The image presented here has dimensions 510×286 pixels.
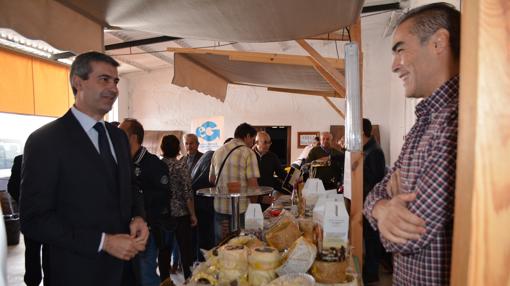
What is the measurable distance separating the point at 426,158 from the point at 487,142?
1.69ft

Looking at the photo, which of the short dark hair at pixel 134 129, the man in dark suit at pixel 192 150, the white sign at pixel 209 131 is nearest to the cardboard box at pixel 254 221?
the short dark hair at pixel 134 129

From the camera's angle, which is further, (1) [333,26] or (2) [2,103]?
(2) [2,103]

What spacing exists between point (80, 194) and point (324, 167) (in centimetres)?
261

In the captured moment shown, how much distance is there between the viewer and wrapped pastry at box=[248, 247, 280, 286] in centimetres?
129

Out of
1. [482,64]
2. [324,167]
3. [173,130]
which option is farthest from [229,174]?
[173,130]

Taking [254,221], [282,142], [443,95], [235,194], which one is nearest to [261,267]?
[254,221]

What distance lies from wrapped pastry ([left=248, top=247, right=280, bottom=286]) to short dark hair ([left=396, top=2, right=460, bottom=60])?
0.87 metres

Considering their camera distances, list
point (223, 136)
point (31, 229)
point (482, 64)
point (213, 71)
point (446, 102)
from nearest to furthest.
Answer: point (482, 64) < point (446, 102) < point (31, 229) < point (213, 71) < point (223, 136)

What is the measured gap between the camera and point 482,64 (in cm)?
42

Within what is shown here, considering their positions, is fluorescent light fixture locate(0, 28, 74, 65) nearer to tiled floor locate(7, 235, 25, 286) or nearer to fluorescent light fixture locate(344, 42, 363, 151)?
tiled floor locate(7, 235, 25, 286)

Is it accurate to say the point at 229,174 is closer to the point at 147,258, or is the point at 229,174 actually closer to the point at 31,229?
the point at 147,258

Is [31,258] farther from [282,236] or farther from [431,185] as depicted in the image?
[431,185]

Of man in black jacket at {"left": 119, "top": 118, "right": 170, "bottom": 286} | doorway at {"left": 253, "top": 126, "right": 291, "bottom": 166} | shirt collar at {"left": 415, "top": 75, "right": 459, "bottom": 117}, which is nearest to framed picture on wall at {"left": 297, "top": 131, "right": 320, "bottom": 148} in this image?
doorway at {"left": 253, "top": 126, "right": 291, "bottom": 166}

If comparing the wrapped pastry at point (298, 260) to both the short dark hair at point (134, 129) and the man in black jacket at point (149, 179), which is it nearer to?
the man in black jacket at point (149, 179)
